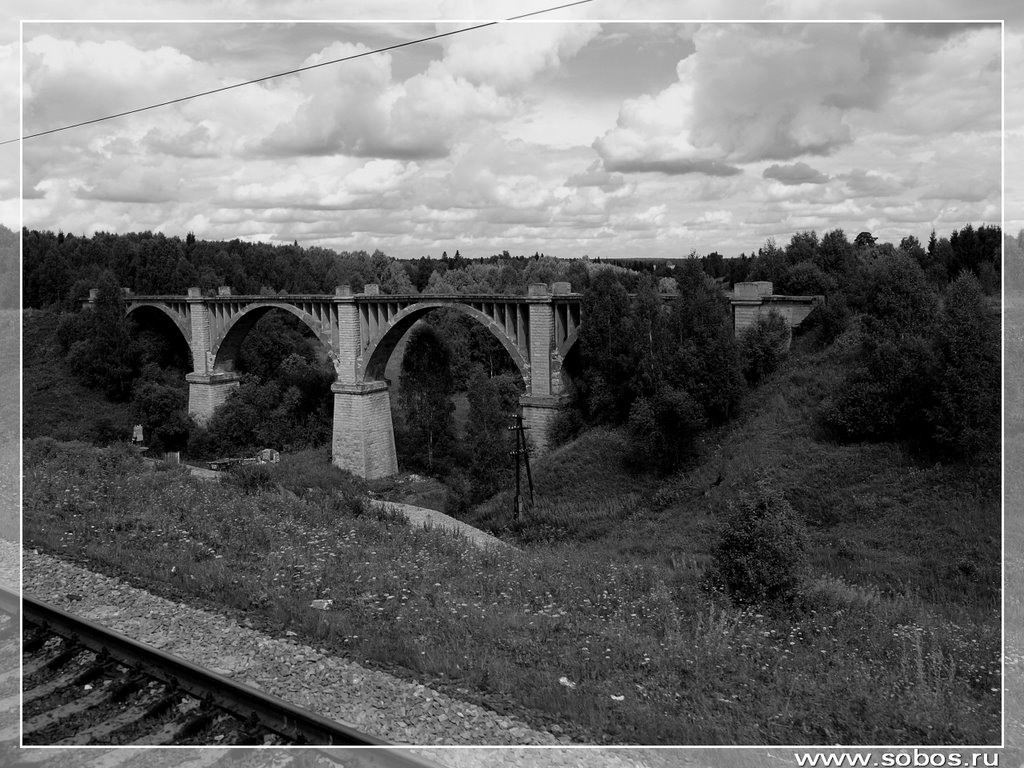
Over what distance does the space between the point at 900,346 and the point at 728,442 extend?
5.53 meters

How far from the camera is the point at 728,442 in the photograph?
76.0ft

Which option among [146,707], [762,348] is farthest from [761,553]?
[762,348]

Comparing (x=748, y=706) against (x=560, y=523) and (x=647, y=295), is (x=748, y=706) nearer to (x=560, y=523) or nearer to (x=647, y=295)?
(x=560, y=523)

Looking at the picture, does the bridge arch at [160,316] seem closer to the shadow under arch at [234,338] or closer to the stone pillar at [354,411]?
the shadow under arch at [234,338]

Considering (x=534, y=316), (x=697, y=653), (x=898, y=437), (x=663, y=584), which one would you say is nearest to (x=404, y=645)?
(x=697, y=653)

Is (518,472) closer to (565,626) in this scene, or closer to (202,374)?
(565,626)

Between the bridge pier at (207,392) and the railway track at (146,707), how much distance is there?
39.8m

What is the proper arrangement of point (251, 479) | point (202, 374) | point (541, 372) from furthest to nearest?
1. point (202, 374)
2. point (541, 372)
3. point (251, 479)

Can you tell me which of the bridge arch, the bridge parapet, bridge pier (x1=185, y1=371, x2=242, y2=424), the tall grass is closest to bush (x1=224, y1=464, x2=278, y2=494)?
the tall grass

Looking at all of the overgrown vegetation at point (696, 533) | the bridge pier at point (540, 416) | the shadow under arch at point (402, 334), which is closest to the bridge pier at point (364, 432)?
the shadow under arch at point (402, 334)

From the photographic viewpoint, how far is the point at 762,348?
1010 inches

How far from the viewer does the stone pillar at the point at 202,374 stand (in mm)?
44281

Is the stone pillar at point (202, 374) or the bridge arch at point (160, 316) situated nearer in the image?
the stone pillar at point (202, 374)

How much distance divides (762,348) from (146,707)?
75.8 feet
